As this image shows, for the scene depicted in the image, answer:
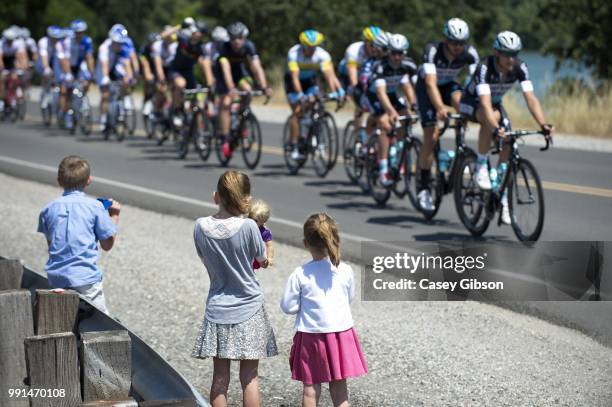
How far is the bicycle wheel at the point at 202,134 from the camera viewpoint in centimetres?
1866

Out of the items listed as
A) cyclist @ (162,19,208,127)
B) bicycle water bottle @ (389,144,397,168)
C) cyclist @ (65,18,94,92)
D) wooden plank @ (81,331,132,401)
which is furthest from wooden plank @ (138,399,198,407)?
cyclist @ (65,18,94,92)

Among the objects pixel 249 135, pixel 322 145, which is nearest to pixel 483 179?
pixel 322 145

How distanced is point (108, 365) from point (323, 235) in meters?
1.31

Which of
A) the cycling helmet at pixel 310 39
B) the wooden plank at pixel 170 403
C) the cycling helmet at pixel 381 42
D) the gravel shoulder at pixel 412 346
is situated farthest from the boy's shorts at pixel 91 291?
the cycling helmet at pixel 310 39

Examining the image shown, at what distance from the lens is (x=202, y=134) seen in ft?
61.7

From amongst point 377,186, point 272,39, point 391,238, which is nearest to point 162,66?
point 377,186

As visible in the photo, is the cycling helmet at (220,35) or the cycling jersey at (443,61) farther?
the cycling helmet at (220,35)

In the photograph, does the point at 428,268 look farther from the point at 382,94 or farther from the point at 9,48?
the point at 9,48

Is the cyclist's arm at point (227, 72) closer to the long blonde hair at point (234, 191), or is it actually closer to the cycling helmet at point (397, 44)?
the cycling helmet at point (397, 44)

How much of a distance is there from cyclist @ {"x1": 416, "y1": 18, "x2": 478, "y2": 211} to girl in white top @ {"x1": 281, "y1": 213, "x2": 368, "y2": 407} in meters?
5.83

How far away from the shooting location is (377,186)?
46.3 feet

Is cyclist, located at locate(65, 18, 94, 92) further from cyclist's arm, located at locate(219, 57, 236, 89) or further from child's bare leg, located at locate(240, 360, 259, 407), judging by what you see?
child's bare leg, located at locate(240, 360, 259, 407)

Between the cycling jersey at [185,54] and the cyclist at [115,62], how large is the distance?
1.91 metres

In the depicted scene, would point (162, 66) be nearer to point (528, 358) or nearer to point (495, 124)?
point (495, 124)
